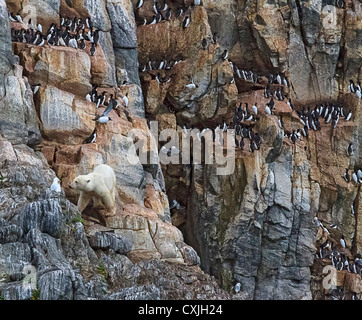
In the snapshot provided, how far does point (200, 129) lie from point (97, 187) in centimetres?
1204

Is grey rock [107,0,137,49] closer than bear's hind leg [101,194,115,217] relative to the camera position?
No

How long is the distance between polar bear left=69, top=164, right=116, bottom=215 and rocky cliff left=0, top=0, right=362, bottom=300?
362 mm

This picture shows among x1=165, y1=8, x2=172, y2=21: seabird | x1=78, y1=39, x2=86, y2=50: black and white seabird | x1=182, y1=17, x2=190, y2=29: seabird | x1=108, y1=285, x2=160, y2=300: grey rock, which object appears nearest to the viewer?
x1=108, y1=285, x2=160, y2=300: grey rock

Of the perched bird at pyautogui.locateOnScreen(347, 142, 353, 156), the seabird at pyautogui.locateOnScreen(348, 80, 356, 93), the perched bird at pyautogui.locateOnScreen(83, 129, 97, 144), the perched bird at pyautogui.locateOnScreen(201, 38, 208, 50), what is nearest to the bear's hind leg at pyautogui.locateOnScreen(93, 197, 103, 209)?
the perched bird at pyautogui.locateOnScreen(83, 129, 97, 144)

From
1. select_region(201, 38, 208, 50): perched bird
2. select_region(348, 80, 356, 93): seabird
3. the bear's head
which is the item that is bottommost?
the bear's head

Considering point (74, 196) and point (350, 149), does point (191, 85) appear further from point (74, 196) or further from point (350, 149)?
point (74, 196)

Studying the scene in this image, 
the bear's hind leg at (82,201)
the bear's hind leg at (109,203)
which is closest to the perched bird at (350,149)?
the bear's hind leg at (109,203)

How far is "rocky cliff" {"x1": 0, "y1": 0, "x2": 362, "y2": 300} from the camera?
63.4 feet

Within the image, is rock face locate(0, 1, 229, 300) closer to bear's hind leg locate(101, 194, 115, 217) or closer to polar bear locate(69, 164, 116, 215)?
bear's hind leg locate(101, 194, 115, 217)

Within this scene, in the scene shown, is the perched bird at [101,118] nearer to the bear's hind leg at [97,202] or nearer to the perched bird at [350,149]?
the bear's hind leg at [97,202]

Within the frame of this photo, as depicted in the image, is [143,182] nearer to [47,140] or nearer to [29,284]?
[47,140]

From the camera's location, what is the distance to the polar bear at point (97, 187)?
1828cm
